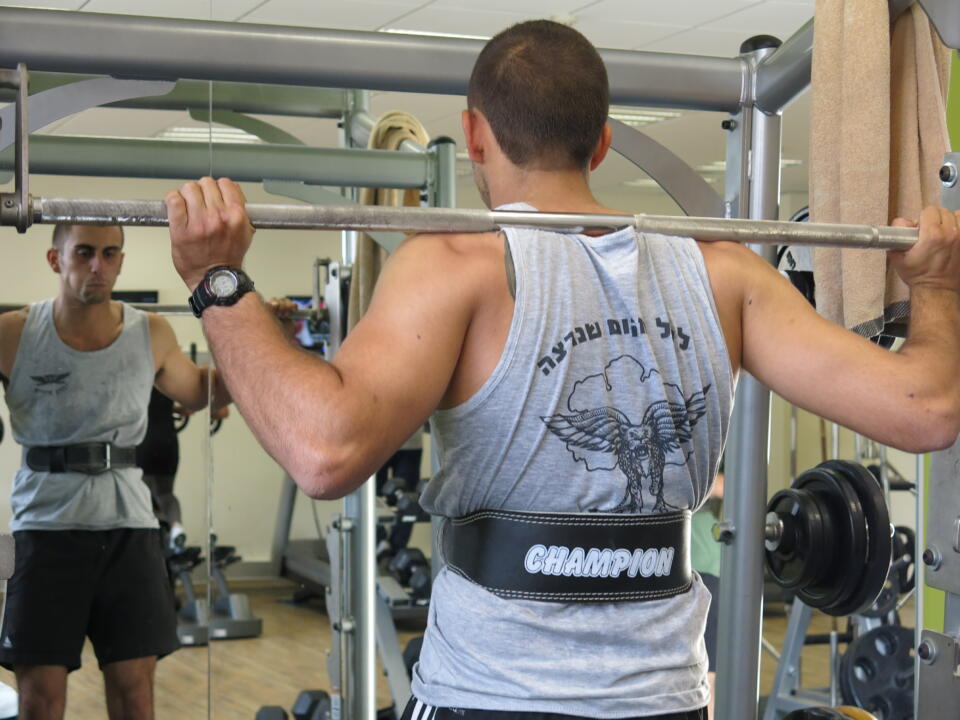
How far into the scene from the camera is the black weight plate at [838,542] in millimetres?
1963

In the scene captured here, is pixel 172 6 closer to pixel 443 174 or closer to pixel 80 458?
pixel 443 174

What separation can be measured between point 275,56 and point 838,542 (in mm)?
1215

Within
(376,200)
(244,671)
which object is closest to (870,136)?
(376,200)

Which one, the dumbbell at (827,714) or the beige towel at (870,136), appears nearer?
the beige towel at (870,136)

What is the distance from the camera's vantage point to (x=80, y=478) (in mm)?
2379

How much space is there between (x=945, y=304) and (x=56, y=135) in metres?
1.69

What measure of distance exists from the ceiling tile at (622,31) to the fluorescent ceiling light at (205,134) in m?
3.02

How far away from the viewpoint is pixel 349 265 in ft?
10.5

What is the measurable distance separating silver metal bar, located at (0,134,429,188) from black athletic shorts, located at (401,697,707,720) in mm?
1461

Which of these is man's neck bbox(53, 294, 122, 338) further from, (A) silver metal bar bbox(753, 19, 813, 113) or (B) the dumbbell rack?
(B) the dumbbell rack

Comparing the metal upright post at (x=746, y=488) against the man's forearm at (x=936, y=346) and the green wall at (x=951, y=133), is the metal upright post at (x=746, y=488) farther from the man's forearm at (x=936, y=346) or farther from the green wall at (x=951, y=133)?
the green wall at (x=951, y=133)

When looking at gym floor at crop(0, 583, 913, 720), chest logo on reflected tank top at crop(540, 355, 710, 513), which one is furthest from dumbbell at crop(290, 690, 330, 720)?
chest logo on reflected tank top at crop(540, 355, 710, 513)

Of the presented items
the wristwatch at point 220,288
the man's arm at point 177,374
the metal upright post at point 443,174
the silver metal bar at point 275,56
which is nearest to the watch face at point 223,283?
the wristwatch at point 220,288

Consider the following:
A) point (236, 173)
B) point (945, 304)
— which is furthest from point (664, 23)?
point (945, 304)
